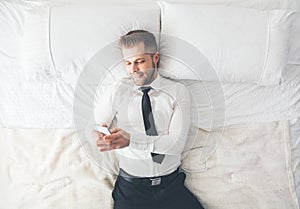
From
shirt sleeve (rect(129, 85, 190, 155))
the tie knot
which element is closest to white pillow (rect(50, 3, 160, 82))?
the tie knot

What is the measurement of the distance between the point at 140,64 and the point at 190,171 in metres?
0.41

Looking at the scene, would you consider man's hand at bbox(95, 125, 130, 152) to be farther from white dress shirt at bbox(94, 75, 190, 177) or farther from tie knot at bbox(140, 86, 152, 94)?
tie knot at bbox(140, 86, 152, 94)

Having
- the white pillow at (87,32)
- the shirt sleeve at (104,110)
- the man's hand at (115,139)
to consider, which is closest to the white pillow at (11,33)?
the white pillow at (87,32)

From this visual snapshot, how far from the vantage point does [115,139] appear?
1.26 metres

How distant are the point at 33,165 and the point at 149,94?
0.46 metres

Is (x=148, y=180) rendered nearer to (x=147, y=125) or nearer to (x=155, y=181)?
(x=155, y=181)

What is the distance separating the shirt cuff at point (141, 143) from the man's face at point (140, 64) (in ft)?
0.55

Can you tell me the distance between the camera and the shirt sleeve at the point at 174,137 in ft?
4.23

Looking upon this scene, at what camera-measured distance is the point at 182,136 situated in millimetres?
1335

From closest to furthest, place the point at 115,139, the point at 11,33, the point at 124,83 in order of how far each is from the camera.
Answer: the point at 115,139 → the point at 124,83 → the point at 11,33

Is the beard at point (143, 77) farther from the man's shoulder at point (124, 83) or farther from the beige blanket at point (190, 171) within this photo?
the beige blanket at point (190, 171)

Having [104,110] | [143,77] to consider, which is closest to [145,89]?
[143,77]

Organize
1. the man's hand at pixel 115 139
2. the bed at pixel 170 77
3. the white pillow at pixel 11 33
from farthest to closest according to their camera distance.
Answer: the white pillow at pixel 11 33 < the bed at pixel 170 77 < the man's hand at pixel 115 139

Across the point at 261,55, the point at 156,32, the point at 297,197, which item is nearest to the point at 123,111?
the point at 156,32
